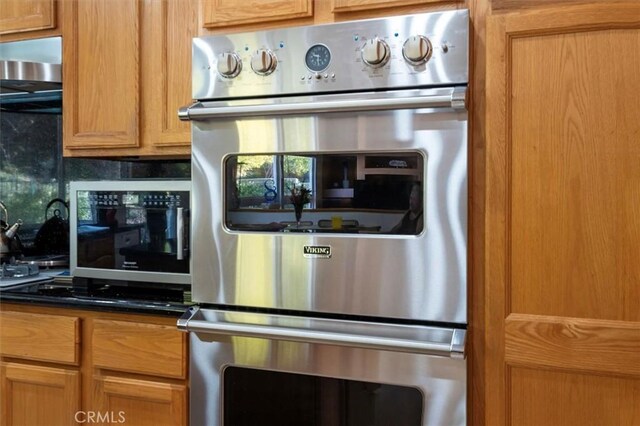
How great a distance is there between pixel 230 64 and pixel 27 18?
0.92m

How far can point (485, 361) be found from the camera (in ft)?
4.32

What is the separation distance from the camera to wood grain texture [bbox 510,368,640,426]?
122cm

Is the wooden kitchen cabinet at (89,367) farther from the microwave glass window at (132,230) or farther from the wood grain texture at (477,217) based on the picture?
the wood grain texture at (477,217)

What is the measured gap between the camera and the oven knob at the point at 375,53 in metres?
1.33

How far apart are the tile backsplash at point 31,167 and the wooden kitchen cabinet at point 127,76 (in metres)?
0.63

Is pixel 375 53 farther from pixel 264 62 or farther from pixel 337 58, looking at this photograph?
pixel 264 62

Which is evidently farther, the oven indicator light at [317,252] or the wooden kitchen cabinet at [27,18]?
the wooden kitchen cabinet at [27,18]

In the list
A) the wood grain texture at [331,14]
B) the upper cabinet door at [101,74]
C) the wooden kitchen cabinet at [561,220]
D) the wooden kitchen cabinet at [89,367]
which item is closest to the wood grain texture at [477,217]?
the wooden kitchen cabinet at [561,220]

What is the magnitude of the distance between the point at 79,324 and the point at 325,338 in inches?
31.6

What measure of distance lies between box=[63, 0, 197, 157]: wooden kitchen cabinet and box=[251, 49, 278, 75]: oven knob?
1.13 ft

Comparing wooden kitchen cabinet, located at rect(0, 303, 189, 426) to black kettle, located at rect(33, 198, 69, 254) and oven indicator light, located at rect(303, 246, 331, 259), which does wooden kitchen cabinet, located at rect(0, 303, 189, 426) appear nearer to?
oven indicator light, located at rect(303, 246, 331, 259)

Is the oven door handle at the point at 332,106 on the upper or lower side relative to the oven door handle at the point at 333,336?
upper

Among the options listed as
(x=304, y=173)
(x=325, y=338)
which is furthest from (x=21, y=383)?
(x=304, y=173)

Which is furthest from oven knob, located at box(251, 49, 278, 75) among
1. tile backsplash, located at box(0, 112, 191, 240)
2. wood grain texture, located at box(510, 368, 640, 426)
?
tile backsplash, located at box(0, 112, 191, 240)
